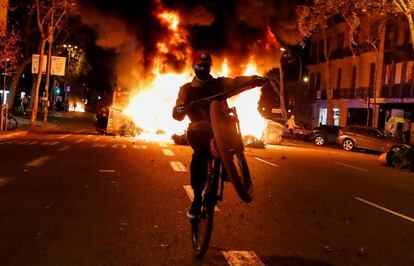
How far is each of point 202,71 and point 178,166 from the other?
905 centimetres

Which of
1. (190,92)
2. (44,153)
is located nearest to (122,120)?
→ (44,153)

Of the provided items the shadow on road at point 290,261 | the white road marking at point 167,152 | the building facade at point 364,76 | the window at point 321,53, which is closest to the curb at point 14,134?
the white road marking at point 167,152

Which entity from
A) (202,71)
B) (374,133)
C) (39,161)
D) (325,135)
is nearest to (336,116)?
(325,135)

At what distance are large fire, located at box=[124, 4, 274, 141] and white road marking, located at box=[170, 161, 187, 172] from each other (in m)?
10.8

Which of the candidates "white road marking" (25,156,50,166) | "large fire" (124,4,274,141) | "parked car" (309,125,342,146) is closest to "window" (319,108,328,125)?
"parked car" (309,125,342,146)

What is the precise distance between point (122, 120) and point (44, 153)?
12841 millimetres

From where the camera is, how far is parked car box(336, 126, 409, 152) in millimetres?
31922

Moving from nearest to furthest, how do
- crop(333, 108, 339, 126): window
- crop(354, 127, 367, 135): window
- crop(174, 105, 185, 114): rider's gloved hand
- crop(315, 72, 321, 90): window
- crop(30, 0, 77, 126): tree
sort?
crop(174, 105, 185, 114): rider's gloved hand < crop(30, 0, 77, 126): tree < crop(354, 127, 367, 135): window < crop(333, 108, 339, 126): window < crop(315, 72, 321, 90): window

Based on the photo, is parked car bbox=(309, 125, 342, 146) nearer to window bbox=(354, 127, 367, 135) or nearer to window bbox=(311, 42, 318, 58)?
window bbox=(354, 127, 367, 135)

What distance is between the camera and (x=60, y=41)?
1932 inches

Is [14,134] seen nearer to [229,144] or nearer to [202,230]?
[202,230]

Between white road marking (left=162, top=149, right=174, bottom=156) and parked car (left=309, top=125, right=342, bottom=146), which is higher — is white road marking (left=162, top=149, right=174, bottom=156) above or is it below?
below

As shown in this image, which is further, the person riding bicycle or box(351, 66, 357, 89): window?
box(351, 66, 357, 89): window

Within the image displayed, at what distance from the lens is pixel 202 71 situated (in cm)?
630
